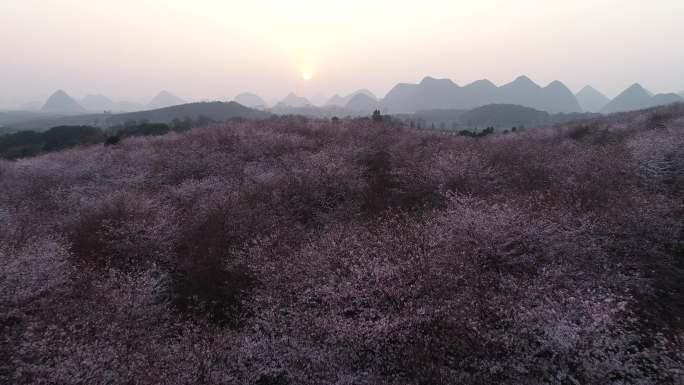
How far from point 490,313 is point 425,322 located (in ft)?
8.45

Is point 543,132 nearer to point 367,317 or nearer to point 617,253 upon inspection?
point 617,253

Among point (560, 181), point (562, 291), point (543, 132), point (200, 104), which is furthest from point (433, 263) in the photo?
point (200, 104)

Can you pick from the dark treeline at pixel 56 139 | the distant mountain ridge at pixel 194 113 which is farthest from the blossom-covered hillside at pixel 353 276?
the distant mountain ridge at pixel 194 113

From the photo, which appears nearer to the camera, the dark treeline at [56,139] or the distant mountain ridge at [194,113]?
the dark treeline at [56,139]

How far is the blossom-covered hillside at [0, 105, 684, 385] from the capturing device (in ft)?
34.7

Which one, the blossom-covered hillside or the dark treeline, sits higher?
the dark treeline

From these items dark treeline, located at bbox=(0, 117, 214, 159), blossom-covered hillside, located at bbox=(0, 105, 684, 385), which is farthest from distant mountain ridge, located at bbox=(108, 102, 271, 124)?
blossom-covered hillside, located at bbox=(0, 105, 684, 385)

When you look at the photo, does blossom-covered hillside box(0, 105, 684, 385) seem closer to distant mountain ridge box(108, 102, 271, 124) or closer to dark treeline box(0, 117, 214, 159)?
dark treeline box(0, 117, 214, 159)

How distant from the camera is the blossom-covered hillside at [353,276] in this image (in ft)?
34.7

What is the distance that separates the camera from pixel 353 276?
14.4 m

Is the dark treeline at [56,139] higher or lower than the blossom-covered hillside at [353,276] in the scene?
higher

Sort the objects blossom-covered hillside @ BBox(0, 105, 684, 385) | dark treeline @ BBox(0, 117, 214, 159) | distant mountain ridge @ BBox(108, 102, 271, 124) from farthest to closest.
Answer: distant mountain ridge @ BBox(108, 102, 271, 124) < dark treeline @ BBox(0, 117, 214, 159) < blossom-covered hillside @ BBox(0, 105, 684, 385)

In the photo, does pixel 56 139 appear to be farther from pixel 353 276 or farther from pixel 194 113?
pixel 194 113

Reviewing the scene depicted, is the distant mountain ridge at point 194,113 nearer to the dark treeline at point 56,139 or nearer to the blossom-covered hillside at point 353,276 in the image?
the dark treeline at point 56,139
